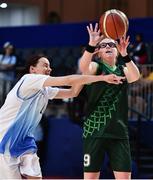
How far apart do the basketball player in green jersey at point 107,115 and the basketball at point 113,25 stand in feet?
0.56

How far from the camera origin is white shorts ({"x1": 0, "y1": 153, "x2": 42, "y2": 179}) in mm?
6246

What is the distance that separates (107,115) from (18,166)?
3.97ft

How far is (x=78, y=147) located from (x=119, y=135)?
5656 mm

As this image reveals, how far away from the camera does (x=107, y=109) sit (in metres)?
6.93

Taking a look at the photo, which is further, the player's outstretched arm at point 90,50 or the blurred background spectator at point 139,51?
the blurred background spectator at point 139,51

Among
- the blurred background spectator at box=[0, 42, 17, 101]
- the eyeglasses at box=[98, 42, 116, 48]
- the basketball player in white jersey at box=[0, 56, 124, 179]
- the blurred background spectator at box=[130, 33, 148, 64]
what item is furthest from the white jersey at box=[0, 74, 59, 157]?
the blurred background spectator at box=[130, 33, 148, 64]

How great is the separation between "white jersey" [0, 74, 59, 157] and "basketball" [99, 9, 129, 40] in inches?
48.4

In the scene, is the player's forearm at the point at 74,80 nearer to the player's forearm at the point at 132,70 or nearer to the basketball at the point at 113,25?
the player's forearm at the point at 132,70

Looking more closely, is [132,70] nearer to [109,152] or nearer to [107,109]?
[107,109]

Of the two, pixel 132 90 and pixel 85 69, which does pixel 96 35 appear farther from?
pixel 132 90

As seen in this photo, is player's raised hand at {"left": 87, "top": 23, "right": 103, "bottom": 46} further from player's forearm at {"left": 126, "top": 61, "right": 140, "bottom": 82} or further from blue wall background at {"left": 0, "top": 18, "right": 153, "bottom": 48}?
blue wall background at {"left": 0, "top": 18, "right": 153, "bottom": 48}

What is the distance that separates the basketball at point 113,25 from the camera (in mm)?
7117

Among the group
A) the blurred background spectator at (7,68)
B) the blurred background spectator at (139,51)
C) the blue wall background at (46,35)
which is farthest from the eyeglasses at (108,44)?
the blue wall background at (46,35)

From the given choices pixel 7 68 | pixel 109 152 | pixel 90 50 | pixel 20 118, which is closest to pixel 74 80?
pixel 20 118
